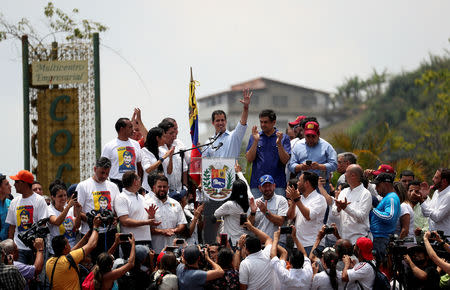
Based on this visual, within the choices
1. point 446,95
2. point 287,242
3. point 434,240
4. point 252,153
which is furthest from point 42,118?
point 446,95

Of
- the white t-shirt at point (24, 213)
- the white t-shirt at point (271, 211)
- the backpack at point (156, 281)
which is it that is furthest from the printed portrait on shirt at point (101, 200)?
the white t-shirt at point (271, 211)

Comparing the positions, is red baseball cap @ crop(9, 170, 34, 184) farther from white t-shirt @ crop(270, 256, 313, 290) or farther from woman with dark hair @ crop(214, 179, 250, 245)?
white t-shirt @ crop(270, 256, 313, 290)

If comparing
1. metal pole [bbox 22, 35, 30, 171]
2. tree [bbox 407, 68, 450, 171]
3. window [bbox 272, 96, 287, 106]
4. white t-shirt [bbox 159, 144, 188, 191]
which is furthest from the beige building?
white t-shirt [bbox 159, 144, 188, 191]

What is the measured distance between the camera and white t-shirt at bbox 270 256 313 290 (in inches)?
383

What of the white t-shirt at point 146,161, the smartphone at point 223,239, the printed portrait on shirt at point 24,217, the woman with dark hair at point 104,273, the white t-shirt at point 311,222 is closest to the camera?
the woman with dark hair at point 104,273

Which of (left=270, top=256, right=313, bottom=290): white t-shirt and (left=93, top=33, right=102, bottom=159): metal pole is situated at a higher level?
(left=93, top=33, right=102, bottom=159): metal pole

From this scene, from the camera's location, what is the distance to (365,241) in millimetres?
9953

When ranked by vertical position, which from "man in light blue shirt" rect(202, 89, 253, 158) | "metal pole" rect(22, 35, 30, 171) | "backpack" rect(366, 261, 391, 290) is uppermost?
"metal pole" rect(22, 35, 30, 171)

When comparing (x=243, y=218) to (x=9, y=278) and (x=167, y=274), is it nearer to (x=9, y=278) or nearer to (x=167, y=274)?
(x=167, y=274)

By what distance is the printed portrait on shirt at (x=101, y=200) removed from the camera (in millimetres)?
11148

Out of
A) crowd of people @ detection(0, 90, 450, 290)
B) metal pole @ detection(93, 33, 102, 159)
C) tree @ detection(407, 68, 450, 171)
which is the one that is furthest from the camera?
tree @ detection(407, 68, 450, 171)

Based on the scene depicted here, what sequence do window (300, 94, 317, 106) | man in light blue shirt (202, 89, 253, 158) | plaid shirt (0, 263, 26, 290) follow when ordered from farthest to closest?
window (300, 94, 317, 106) → man in light blue shirt (202, 89, 253, 158) → plaid shirt (0, 263, 26, 290)

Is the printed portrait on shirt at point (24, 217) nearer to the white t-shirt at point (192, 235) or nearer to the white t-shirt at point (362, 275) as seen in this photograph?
the white t-shirt at point (192, 235)

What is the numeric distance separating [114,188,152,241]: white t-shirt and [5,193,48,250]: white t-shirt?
4.02 ft
